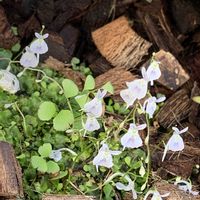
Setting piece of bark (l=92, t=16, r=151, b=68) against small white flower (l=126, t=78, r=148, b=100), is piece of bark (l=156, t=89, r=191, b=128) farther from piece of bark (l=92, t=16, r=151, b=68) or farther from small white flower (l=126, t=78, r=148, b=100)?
small white flower (l=126, t=78, r=148, b=100)

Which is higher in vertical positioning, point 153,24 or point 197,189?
point 153,24

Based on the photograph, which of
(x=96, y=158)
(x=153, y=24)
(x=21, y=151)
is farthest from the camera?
(x=153, y=24)

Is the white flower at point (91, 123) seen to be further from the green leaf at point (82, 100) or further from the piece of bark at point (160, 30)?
the piece of bark at point (160, 30)

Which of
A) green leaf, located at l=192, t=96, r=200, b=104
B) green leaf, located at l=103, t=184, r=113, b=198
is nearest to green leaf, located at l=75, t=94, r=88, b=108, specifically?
green leaf, located at l=103, t=184, r=113, b=198

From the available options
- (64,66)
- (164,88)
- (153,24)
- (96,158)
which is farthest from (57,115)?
(153,24)

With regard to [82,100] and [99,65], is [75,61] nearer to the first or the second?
[99,65]

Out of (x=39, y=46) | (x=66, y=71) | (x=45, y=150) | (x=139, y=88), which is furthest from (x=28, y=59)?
(x=139, y=88)

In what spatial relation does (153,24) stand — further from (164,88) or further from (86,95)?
(86,95)
